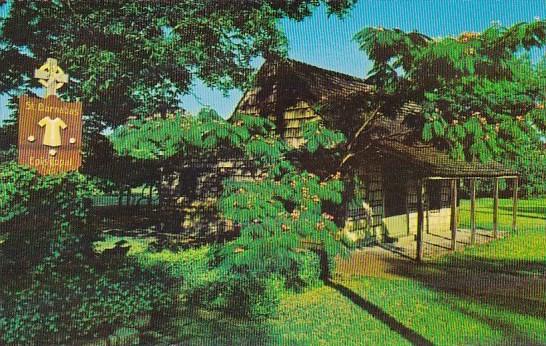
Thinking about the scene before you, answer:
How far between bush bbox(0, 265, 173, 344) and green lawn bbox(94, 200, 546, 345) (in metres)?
0.55

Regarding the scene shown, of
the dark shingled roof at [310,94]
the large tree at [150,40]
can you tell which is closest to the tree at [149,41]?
the large tree at [150,40]

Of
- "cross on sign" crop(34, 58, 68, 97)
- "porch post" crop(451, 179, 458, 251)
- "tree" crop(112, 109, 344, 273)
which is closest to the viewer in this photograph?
"cross on sign" crop(34, 58, 68, 97)

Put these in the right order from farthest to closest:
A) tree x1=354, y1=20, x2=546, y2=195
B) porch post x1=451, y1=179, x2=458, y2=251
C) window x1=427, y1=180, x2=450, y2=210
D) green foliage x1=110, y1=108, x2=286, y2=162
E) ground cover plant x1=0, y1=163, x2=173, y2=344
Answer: window x1=427, y1=180, x2=450, y2=210 → porch post x1=451, y1=179, x2=458, y2=251 → green foliage x1=110, y1=108, x2=286, y2=162 → tree x1=354, y1=20, x2=546, y2=195 → ground cover plant x1=0, y1=163, x2=173, y2=344

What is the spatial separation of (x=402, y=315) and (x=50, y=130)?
19.5ft

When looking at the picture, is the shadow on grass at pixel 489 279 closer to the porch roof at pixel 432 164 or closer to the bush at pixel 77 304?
the porch roof at pixel 432 164

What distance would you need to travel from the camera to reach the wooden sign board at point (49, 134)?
5449 mm

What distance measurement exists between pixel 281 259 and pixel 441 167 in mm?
9882

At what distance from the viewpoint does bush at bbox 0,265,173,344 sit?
208 inches

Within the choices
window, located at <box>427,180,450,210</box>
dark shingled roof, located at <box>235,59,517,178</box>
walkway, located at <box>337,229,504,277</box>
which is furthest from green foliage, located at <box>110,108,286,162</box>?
window, located at <box>427,180,450,210</box>

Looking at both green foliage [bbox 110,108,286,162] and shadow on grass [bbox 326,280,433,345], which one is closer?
shadow on grass [bbox 326,280,433,345]

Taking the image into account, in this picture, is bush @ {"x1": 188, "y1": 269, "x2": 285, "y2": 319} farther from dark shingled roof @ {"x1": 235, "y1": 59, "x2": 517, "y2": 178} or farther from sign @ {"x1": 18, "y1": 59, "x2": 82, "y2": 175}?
dark shingled roof @ {"x1": 235, "y1": 59, "x2": 517, "y2": 178}

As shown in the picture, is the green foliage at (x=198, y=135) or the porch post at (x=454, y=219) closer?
the green foliage at (x=198, y=135)

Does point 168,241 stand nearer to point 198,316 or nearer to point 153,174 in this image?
point 153,174

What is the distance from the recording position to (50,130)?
5629mm
